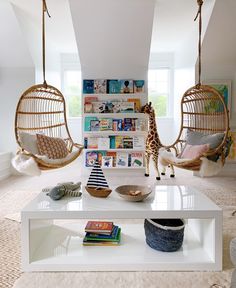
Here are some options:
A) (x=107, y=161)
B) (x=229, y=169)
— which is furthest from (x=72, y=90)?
(x=229, y=169)

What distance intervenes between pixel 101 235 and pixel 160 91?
15.2 feet

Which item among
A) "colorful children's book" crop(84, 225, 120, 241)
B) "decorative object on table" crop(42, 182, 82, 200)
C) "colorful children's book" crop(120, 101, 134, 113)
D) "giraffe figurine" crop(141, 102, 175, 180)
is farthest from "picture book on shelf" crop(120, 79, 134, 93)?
"colorful children's book" crop(84, 225, 120, 241)

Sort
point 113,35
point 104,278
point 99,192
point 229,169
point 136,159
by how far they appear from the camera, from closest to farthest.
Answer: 1. point 104,278
2. point 99,192
3. point 113,35
4. point 136,159
5. point 229,169

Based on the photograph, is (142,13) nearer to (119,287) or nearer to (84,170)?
(84,170)

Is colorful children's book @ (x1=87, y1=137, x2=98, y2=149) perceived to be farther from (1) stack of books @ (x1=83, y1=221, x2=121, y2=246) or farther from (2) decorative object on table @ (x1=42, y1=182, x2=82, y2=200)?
(1) stack of books @ (x1=83, y1=221, x2=121, y2=246)

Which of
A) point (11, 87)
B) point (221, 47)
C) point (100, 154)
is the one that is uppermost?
point (221, 47)

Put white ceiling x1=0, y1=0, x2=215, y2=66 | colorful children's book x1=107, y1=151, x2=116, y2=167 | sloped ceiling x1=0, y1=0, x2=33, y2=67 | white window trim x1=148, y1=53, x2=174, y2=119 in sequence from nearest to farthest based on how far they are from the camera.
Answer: white ceiling x1=0, y1=0, x2=215, y2=66, sloped ceiling x1=0, y1=0, x2=33, y2=67, colorful children's book x1=107, y1=151, x2=116, y2=167, white window trim x1=148, y1=53, x2=174, y2=119

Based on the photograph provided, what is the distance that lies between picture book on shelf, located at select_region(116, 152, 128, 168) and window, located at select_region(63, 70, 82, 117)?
2192mm

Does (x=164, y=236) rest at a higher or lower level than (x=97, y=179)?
lower

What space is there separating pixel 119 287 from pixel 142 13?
294 cm

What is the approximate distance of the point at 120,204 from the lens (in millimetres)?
1677

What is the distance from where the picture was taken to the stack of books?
1.83m

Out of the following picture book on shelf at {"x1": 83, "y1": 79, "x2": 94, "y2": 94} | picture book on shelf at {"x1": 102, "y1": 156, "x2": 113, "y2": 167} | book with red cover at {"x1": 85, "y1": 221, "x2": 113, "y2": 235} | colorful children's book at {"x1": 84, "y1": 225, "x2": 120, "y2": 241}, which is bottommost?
colorful children's book at {"x1": 84, "y1": 225, "x2": 120, "y2": 241}

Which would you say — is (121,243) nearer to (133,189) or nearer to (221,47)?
(133,189)
